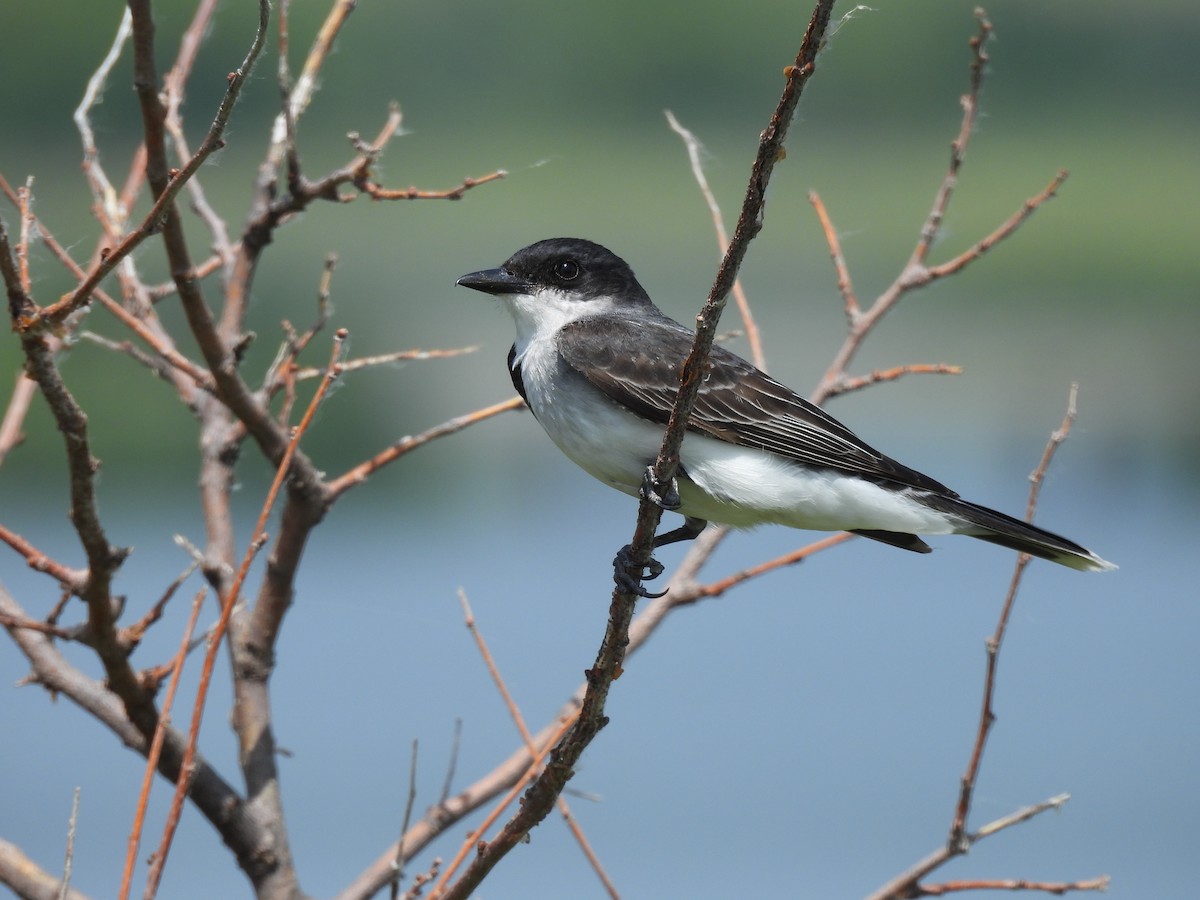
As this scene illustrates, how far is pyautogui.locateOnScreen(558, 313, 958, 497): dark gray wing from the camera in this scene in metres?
3.73

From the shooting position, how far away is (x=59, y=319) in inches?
97.4

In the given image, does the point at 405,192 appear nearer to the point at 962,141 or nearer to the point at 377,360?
the point at 377,360

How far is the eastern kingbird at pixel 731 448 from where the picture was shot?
12.1ft

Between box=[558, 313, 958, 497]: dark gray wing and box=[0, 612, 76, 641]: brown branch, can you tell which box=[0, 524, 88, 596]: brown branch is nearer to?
box=[0, 612, 76, 641]: brown branch

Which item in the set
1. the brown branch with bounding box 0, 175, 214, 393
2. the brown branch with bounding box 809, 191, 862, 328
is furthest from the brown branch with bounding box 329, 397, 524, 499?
the brown branch with bounding box 809, 191, 862, 328

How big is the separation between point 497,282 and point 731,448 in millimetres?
918

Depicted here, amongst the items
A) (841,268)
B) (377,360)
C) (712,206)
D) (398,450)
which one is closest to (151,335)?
(377,360)

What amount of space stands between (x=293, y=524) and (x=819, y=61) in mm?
2078

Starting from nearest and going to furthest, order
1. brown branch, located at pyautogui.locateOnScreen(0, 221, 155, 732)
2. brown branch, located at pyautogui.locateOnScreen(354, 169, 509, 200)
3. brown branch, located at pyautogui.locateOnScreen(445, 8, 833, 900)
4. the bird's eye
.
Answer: brown branch, located at pyautogui.locateOnScreen(445, 8, 833, 900), brown branch, located at pyautogui.locateOnScreen(0, 221, 155, 732), brown branch, located at pyautogui.locateOnScreen(354, 169, 509, 200), the bird's eye

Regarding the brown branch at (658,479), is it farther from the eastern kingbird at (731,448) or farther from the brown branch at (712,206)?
the brown branch at (712,206)

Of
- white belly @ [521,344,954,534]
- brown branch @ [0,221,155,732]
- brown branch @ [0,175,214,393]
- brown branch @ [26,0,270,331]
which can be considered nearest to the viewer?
brown branch @ [26,0,270,331]

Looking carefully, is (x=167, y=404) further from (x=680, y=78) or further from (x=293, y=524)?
(x=293, y=524)

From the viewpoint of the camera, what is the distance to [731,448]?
3.80m

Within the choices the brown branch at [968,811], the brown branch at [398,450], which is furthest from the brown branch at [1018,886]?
the brown branch at [398,450]
